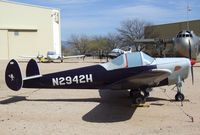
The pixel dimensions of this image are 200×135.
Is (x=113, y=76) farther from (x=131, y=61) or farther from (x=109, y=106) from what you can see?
(x=109, y=106)

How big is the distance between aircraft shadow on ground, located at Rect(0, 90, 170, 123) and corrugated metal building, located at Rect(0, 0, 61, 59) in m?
64.1

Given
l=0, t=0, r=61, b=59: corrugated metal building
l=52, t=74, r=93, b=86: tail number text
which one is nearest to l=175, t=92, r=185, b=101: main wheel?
l=52, t=74, r=93, b=86: tail number text

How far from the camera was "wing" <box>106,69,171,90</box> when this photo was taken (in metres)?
10.6

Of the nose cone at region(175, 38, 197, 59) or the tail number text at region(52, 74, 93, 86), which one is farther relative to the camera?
the nose cone at region(175, 38, 197, 59)

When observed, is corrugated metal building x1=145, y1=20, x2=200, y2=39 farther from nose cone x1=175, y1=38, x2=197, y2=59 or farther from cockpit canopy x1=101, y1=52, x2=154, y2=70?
cockpit canopy x1=101, y1=52, x2=154, y2=70

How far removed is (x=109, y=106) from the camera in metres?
12.4

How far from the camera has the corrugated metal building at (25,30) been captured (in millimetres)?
78625

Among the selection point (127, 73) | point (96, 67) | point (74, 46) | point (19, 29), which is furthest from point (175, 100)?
point (74, 46)

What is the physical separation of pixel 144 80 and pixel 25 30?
73365mm

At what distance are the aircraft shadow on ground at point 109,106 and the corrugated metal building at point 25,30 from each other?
210 feet

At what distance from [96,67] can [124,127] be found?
3.95 meters

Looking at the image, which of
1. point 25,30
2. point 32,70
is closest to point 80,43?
point 25,30

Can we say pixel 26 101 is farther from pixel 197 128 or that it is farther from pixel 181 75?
pixel 197 128

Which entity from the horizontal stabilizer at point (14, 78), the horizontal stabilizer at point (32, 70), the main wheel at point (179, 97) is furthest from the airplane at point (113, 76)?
the main wheel at point (179, 97)
